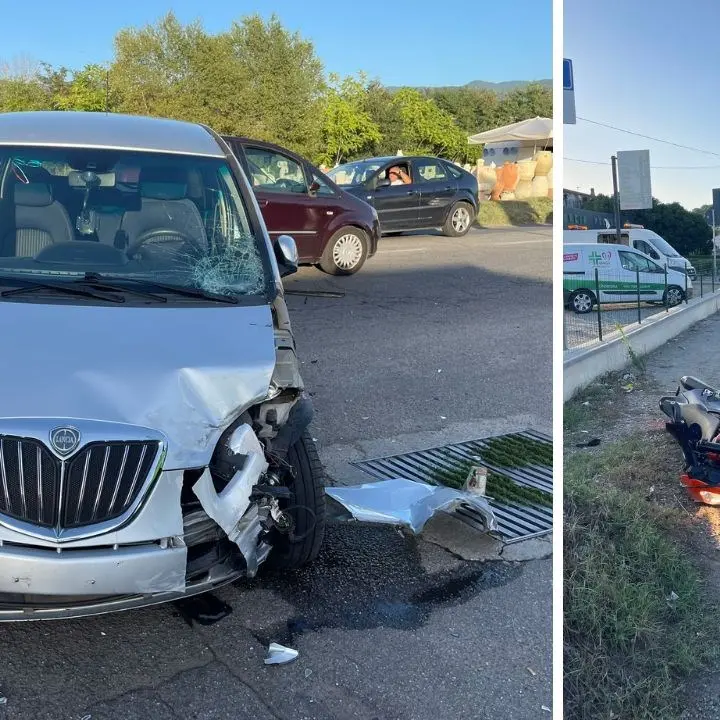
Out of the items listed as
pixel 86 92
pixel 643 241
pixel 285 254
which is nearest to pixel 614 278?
pixel 643 241

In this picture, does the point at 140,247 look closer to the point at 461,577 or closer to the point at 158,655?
the point at 158,655

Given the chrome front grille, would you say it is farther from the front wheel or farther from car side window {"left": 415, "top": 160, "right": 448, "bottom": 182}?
the front wheel

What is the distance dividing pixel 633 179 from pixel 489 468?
2927 mm

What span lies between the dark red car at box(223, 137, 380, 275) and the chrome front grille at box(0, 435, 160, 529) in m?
7.66

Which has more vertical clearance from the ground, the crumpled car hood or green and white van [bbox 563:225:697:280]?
green and white van [bbox 563:225:697:280]

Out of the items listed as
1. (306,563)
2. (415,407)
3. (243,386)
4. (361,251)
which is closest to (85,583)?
(243,386)

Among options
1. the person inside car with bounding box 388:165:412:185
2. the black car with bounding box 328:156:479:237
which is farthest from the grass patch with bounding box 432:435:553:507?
the person inside car with bounding box 388:165:412:185

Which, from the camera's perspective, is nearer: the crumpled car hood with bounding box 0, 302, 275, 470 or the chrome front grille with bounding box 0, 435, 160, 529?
the chrome front grille with bounding box 0, 435, 160, 529

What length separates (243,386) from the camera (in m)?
3.17

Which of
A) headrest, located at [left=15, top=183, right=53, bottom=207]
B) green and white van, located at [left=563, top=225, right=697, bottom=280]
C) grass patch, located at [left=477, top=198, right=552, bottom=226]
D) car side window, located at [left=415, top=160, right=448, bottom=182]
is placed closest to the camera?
green and white van, located at [left=563, top=225, right=697, bottom=280]

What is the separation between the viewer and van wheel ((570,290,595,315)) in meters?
3.10

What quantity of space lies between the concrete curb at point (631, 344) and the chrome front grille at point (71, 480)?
222cm

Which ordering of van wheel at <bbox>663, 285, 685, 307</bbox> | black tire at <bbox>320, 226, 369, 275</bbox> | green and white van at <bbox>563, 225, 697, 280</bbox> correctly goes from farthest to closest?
black tire at <bbox>320, 226, 369, 275</bbox>, van wheel at <bbox>663, 285, 685, 307</bbox>, green and white van at <bbox>563, 225, 697, 280</bbox>

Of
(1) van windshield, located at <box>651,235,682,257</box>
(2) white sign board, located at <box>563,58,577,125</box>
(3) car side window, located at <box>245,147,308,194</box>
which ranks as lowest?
(1) van windshield, located at <box>651,235,682,257</box>
